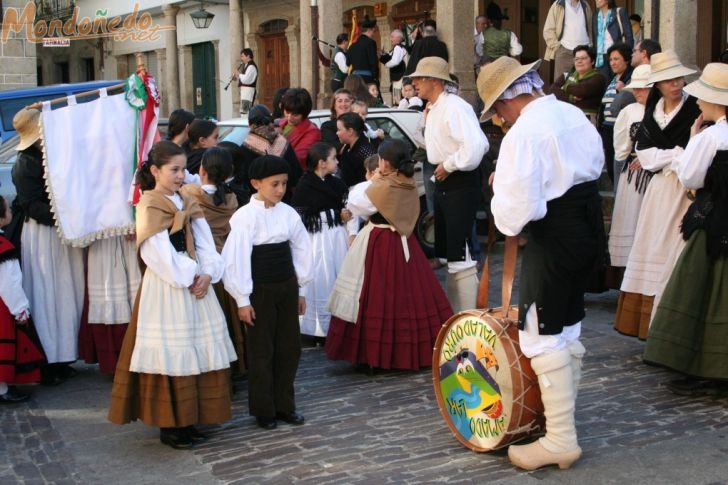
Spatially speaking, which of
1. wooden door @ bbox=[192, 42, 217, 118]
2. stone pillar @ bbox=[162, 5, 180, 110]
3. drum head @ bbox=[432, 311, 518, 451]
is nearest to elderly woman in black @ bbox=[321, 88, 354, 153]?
drum head @ bbox=[432, 311, 518, 451]

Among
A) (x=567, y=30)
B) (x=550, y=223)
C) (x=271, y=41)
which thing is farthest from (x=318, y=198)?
(x=271, y=41)

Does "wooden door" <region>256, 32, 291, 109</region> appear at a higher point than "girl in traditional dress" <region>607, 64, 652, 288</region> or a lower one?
higher

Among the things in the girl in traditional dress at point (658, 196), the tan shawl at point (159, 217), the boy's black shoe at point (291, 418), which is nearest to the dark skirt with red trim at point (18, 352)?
the tan shawl at point (159, 217)

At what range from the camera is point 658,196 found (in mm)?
6789

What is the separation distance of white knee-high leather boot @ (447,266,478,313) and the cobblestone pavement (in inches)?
35.5

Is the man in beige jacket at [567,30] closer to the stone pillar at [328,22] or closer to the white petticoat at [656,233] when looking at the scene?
the stone pillar at [328,22]

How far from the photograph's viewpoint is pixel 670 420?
542 cm

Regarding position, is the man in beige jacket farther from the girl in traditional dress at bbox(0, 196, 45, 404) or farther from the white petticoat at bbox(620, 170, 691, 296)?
the girl in traditional dress at bbox(0, 196, 45, 404)

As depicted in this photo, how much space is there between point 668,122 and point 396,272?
82.5 inches

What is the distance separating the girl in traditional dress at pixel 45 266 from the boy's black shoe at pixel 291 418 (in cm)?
178

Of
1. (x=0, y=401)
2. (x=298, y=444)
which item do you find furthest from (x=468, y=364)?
(x=0, y=401)

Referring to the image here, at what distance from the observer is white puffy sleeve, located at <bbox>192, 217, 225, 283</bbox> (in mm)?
5309

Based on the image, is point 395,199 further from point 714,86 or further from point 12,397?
point 12,397

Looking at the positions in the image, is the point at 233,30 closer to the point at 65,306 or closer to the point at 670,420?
the point at 65,306
